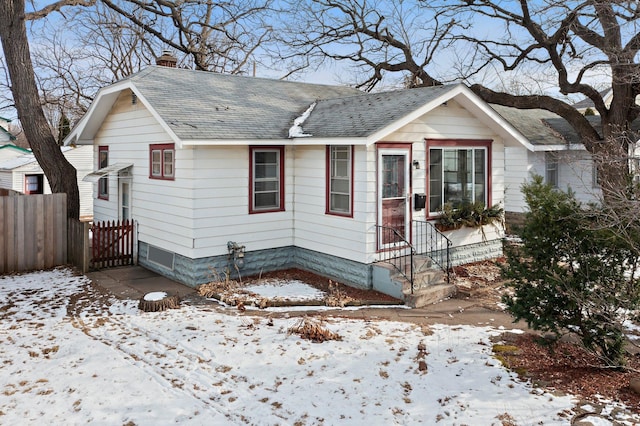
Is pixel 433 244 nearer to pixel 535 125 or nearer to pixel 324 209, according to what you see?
pixel 324 209

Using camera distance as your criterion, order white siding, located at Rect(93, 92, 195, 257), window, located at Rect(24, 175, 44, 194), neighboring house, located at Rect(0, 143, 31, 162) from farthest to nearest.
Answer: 1. neighboring house, located at Rect(0, 143, 31, 162)
2. window, located at Rect(24, 175, 44, 194)
3. white siding, located at Rect(93, 92, 195, 257)

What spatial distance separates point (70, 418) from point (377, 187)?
6945mm

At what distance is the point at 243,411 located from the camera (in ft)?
17.6

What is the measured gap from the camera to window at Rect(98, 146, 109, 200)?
14.6m

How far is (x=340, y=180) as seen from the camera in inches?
432

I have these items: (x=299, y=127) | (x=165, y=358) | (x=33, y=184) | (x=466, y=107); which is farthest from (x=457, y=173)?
(x=33, y=184)

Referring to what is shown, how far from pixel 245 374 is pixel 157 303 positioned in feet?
11.1

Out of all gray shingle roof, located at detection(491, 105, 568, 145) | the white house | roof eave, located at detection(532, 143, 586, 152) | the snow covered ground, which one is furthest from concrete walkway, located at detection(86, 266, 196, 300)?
roof eave, located at detection(532, 143, 586, 152)

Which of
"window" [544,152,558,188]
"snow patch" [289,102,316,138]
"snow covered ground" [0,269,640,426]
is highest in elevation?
"snow patch" [289,102,316,138]

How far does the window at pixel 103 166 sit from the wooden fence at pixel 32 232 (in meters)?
1.98

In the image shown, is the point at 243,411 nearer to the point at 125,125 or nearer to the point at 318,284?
the point at 318,284

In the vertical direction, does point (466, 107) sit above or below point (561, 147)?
above

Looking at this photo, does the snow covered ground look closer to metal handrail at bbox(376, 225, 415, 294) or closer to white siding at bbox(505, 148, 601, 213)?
metal handrail at bbox(376, 225, 415, 294)

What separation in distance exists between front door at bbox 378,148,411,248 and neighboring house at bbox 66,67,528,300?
31 mm
